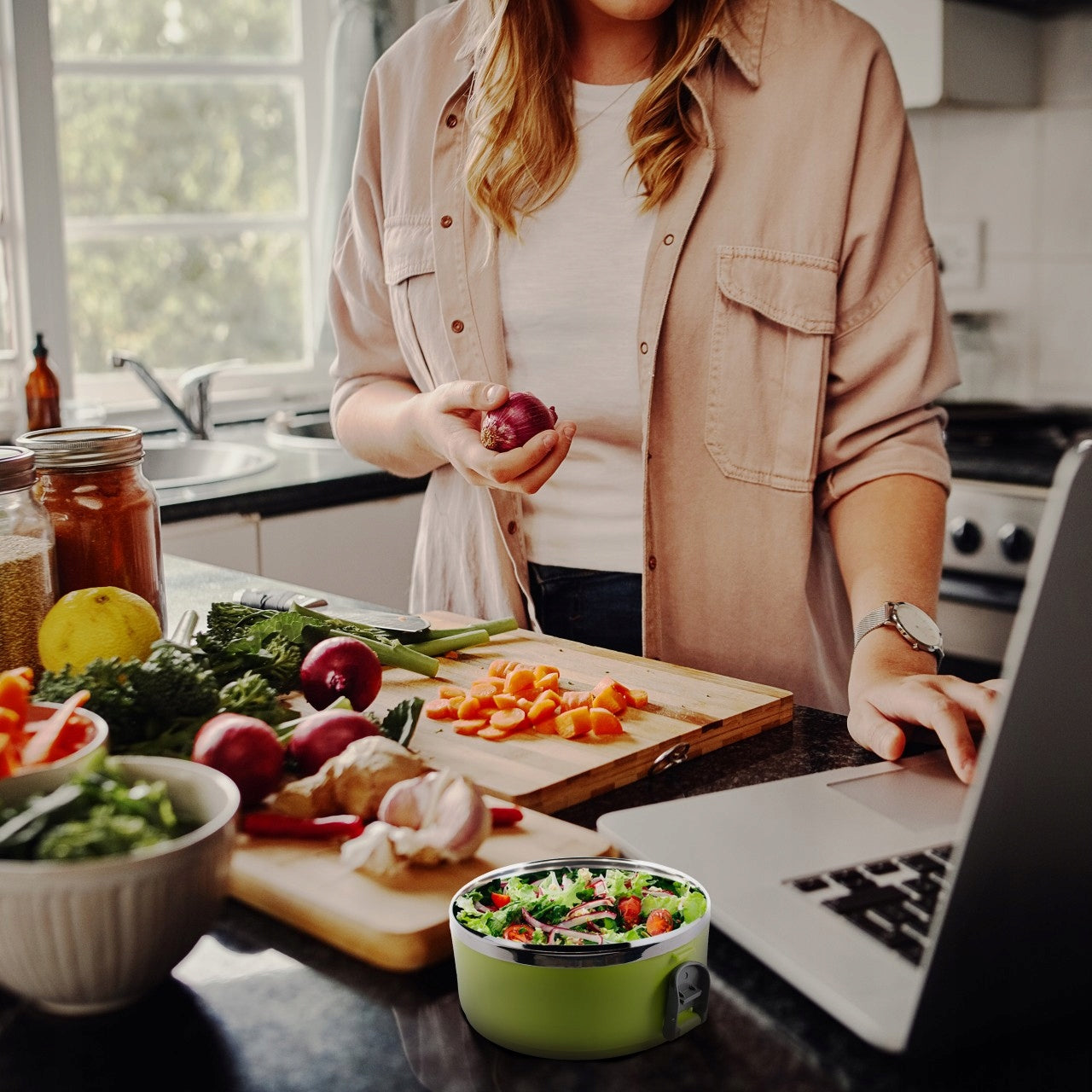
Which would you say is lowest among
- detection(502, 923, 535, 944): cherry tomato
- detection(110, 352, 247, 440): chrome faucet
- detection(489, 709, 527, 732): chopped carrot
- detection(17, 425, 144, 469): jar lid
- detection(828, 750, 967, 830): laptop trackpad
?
detection(828, 750, 967, 830): laptop trackpad

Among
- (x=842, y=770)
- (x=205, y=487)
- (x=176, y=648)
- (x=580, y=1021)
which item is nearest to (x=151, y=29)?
(x=205, y=487)

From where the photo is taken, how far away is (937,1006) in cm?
61

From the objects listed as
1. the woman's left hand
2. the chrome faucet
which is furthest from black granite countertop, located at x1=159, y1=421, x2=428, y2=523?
A: the woman's left hand

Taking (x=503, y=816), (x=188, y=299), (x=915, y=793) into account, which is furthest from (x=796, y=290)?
(x=188, y=299)

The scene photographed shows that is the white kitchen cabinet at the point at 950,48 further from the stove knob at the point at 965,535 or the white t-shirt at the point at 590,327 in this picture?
the white t-shirt at the point at 590,327

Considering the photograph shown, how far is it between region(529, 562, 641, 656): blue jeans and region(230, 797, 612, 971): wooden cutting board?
0.71 metres

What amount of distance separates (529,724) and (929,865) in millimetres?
436

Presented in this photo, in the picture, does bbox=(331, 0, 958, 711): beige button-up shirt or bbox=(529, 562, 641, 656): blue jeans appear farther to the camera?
bbox=(529, 562, 641, 656): blue jeans

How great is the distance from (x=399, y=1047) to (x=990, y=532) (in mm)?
2015

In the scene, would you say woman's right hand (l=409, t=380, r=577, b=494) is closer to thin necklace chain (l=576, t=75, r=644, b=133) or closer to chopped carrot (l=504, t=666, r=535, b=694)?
chopped carrot (l=504, t=666, r=535, b=694)

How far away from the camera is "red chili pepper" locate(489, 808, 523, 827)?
0.93 meters

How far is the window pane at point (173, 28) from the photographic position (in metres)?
3.11

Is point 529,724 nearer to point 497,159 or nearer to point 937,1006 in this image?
point 937,1006

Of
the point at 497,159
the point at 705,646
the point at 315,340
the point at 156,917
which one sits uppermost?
the point at 497,159
